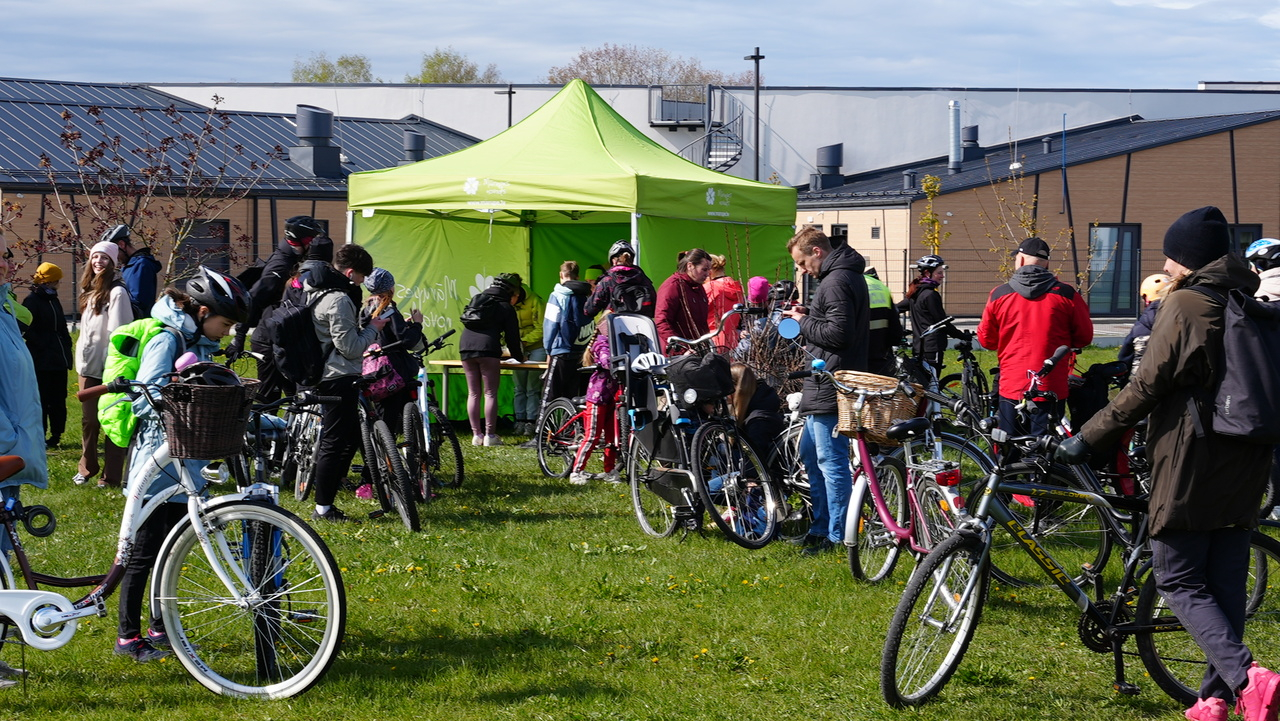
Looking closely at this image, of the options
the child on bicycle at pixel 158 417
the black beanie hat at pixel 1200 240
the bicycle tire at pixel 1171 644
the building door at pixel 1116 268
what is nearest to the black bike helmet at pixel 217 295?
the child on bicycle at pixel 158 417

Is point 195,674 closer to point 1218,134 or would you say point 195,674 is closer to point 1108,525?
point 1108,525

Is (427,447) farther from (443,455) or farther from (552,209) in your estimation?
(552,209)

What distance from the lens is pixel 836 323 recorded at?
257 inches

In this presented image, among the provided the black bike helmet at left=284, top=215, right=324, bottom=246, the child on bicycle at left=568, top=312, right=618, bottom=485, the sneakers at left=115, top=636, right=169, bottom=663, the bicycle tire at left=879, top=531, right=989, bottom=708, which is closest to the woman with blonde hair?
the black bike helmet at left=284, top=215, right=324, bottom=246

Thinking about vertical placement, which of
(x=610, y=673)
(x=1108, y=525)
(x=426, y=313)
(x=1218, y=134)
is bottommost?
(x=610, y=673)

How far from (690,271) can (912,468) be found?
4522mm

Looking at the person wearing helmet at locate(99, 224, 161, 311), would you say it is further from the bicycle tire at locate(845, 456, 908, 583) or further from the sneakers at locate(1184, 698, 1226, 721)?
the sneakers at locate(1184, 698, 1226, 721)

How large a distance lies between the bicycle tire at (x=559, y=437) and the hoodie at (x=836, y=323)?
3331 millimetres

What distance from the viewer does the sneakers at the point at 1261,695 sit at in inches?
151

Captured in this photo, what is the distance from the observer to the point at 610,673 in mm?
5055

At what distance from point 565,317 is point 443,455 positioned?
6.59 feet

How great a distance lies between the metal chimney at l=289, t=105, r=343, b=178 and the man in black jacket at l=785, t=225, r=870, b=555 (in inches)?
1038

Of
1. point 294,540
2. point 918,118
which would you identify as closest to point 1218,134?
point 918,118

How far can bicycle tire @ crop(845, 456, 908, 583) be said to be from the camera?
6.04 m
